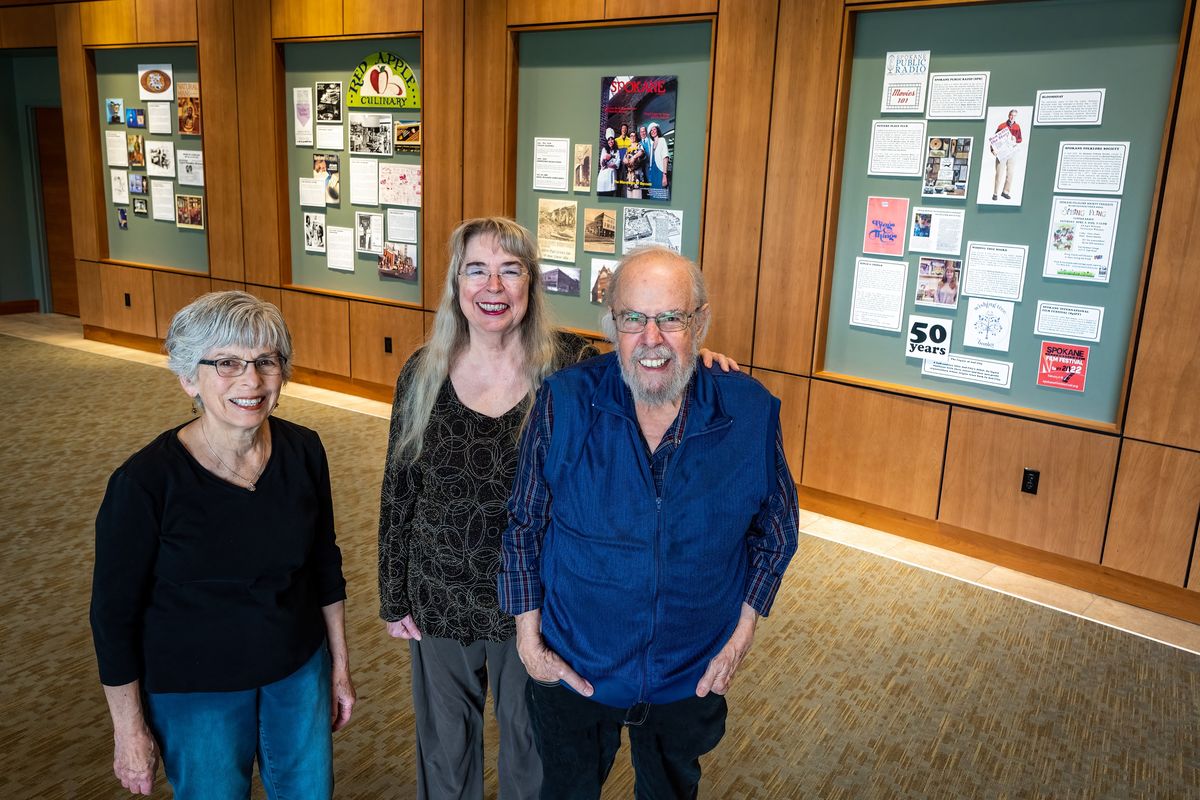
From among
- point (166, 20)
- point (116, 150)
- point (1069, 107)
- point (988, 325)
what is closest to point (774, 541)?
point (988, 325)

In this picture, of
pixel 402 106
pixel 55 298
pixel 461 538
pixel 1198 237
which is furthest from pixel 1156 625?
pixel 55 298

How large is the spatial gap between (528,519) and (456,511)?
0.80ft

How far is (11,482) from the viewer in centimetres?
528

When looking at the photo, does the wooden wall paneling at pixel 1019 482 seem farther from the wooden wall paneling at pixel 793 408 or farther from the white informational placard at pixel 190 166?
the white informational placard at pixel 190 166

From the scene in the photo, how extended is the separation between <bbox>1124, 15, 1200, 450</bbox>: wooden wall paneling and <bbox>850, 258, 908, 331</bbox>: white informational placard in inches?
Result: 47.7

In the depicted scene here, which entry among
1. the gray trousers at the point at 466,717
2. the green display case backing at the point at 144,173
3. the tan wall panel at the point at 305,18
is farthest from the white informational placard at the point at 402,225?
the gray trousers at the point at 466,717

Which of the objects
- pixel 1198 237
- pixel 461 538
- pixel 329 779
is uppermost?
pixel 1198 237

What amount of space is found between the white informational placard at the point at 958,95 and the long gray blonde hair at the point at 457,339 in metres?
3.38

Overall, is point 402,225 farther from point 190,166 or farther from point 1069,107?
point 1069,107

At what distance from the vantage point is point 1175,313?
406cm

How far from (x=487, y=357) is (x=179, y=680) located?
3.17ft

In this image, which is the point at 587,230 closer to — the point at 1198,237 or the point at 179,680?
the point at 1198,237

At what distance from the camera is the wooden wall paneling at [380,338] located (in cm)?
733

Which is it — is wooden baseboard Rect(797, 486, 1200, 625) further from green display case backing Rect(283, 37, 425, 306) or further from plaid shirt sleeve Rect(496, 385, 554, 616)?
green display case backing Rect(283, 37, 425, 306)
